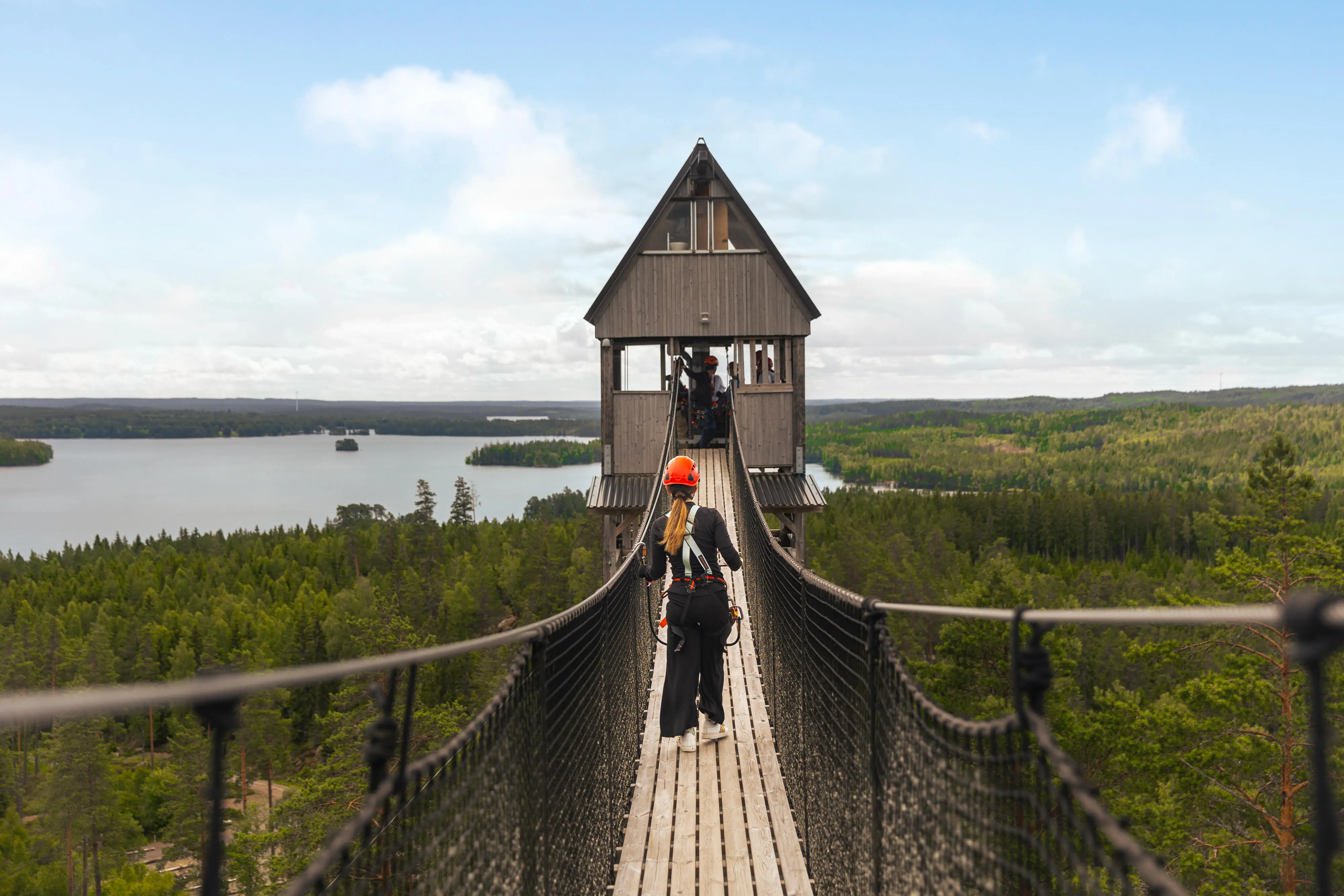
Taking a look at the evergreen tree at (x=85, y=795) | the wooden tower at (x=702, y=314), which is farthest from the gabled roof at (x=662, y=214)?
the evergreen tree at (x=85, y=795)

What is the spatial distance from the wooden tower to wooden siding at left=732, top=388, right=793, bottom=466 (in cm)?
1

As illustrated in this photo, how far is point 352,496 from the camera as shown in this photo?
5694 inches

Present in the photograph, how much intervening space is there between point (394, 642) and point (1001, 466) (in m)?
142

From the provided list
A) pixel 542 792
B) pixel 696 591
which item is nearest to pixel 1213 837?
pixel 696 591

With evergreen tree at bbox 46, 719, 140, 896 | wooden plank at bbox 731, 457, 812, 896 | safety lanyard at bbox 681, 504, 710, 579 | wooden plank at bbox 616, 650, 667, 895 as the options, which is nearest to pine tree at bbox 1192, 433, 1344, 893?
wooden plank at bbox 731, 457, 812, 896

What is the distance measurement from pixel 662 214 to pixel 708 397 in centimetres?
336

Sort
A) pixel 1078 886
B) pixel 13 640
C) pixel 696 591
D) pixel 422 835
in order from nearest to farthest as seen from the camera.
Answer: pixel 1078 886, pixel 422 835, pixel 696 591, pixel 13 640

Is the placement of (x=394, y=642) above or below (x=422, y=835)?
below

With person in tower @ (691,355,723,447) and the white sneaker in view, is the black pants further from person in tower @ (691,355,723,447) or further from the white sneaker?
person in tower @ (691,355,723,447)

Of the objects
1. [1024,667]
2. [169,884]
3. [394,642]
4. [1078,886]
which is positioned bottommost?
[169,884]

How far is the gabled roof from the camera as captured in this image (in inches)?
559

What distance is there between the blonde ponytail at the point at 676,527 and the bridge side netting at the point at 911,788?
0.72 m

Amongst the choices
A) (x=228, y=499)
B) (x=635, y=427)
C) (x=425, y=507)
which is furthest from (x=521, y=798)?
(x=228, y=499)

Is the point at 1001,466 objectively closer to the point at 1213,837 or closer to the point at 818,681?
the point at 1213,837
